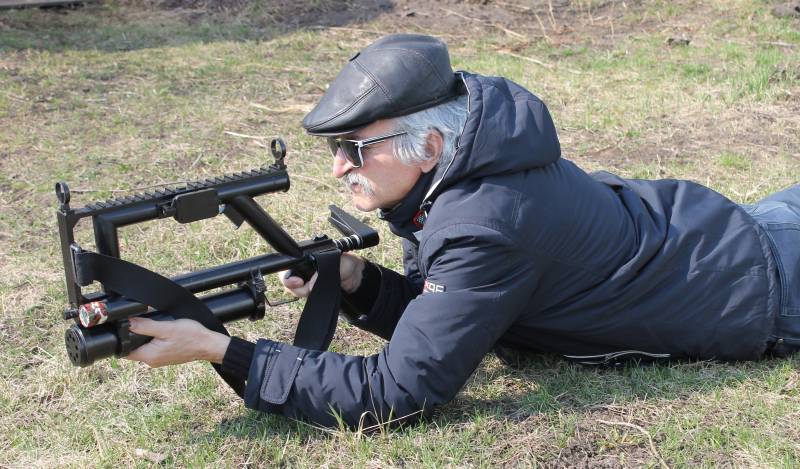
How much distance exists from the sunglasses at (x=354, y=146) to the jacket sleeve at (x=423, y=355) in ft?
1.17

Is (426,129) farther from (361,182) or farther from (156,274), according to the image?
(156,274)

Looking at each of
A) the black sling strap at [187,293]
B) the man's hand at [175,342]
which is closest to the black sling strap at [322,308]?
the black sling strap at [187,293]

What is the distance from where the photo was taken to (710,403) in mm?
3230

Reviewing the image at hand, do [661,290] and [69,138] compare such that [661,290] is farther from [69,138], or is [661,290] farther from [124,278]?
[69,138]

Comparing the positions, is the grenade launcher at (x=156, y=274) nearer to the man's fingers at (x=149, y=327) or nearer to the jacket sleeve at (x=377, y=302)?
the man's fingers at (x=149, y=327)

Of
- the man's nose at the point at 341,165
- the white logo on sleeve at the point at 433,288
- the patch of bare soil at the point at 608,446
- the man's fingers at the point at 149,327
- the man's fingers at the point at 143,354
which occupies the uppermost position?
the man's nose at the point at 341,165

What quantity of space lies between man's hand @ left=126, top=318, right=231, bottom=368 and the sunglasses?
0.70 metres

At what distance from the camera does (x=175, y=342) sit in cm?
288

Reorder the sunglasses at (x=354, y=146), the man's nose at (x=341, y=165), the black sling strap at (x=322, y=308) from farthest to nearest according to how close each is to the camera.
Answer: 1. the black sling strap at (x=322, y=308)
2. the man's nose at (x=341, y=165)
3. the sunglasses at (x=354, y=146)

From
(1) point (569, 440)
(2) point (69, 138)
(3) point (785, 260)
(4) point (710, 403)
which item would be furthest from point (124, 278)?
(2) point (69, 138)

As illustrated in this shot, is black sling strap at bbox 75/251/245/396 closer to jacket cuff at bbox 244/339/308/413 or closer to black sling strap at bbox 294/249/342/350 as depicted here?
jacket cuff at bbox 244/339/308/413

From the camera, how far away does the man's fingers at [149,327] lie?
111 inches

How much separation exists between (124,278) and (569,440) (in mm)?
1505

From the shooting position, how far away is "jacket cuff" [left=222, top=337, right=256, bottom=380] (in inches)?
117
